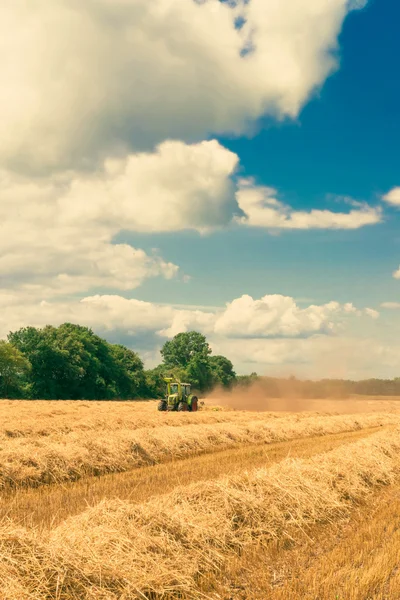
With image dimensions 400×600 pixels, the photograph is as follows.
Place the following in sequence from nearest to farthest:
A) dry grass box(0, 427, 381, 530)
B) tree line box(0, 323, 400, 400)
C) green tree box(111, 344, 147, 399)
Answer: dry grass box(0, 427, 381, 530) → tree line box(0, 323, 400, 400) → green tree box(111, 344, 147, 399)

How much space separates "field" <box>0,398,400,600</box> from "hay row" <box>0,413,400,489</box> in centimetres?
4

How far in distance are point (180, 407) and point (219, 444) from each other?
14790 millimetres

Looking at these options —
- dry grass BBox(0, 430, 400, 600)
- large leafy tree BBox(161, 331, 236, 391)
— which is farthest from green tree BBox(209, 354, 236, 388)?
dry grass BBox(0, 430, 400, 600)

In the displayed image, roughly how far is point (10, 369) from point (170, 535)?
159ft

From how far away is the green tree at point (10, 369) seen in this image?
162ft

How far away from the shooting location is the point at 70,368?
5472 centimetres

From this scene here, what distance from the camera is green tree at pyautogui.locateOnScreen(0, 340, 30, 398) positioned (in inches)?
1946

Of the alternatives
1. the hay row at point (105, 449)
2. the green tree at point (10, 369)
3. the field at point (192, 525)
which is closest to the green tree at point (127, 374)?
the green tree at point (10, 369)

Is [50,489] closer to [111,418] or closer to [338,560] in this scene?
[338,560]

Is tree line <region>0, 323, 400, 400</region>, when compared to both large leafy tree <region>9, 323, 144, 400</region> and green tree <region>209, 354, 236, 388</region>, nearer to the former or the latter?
large leafy tree <region>9, 323, 144, 400</region>

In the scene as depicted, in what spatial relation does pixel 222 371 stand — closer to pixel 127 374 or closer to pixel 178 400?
pixel 127 374

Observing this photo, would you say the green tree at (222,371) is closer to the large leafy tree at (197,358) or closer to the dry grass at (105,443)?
the large leafy tree at (197,358)

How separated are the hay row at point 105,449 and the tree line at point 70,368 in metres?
38.0

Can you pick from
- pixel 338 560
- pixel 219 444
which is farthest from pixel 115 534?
pixel 219 444
